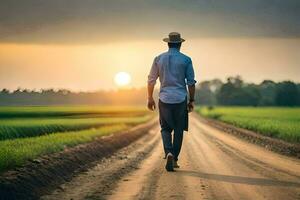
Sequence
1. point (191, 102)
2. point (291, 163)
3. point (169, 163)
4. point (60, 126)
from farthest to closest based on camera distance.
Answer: point (60, 126) → point (291, 163) → point (191, 102) → point (169, 163)

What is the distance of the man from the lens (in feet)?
40.4

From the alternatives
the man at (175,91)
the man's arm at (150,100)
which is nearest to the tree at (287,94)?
the man's arm at (150,100)

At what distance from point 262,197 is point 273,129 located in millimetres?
22888

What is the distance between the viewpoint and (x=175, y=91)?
12328mm

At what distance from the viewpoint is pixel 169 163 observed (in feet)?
38.5

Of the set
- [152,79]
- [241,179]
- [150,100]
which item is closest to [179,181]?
[241,179]

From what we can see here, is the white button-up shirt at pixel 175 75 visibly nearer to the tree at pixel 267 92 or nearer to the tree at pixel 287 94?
the tree at pixel 287 94

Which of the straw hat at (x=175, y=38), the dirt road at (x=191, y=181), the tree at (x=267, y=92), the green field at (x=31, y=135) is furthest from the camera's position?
the tree at (x=267, y=92)

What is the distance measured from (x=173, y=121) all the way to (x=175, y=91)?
0.64 m

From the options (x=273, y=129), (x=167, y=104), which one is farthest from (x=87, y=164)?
(x=273, y=129)

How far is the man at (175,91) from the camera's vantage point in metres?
12.3

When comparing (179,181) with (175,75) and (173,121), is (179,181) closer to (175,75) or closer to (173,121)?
(173,121)

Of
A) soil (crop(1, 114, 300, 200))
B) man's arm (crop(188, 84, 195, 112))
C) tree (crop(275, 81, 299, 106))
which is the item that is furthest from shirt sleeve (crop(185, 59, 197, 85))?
tree (crop(275, 81, 299, 106))

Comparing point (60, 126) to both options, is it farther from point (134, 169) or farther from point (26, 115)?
point (134, 169)
